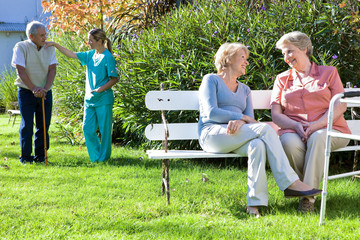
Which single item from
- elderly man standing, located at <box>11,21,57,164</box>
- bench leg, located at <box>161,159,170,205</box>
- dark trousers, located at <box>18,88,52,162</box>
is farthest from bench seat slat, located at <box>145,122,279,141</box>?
dark trousers, located at <box>18,88,52,162</box>

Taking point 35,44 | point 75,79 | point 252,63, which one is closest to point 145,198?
point 252,63

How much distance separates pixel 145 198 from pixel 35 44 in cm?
276

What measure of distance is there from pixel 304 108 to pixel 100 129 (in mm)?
2822

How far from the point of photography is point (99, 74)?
5.80 m

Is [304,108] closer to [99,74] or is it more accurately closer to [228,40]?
[228,40]

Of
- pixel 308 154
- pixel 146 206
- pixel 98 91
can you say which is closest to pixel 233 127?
pixel 308 154

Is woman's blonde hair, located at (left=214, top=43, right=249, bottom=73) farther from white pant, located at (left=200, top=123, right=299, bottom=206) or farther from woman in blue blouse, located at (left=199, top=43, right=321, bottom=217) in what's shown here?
white pant, located at (left=200, top=123, right=299, bottom=206)

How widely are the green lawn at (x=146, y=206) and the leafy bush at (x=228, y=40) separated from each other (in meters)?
1.04

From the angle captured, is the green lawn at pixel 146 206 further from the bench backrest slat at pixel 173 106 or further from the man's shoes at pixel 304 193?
the bench backrest slat at pixel 173 106

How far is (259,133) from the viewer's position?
A: 3.71m

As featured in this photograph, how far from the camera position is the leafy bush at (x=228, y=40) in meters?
5.50

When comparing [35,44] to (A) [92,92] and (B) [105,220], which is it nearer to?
(A) [92,92]

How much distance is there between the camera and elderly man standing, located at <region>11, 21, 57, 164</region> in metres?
5.68

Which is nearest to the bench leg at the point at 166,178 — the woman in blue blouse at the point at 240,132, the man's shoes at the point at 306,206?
the woman in blue blouse at the point at 240,132
